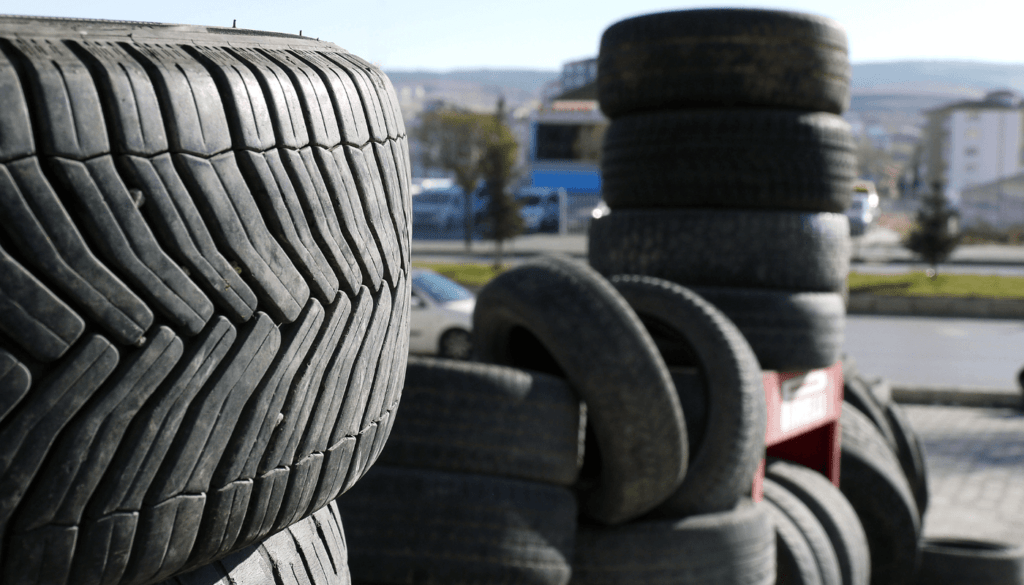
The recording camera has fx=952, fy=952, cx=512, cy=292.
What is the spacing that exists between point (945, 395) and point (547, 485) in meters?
7.62

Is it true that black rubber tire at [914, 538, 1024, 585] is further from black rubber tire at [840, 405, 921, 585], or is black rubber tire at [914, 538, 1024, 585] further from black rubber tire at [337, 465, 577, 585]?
black rubber tire at [337, 465, 577, 585]

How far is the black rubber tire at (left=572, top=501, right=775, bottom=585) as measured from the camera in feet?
8.61

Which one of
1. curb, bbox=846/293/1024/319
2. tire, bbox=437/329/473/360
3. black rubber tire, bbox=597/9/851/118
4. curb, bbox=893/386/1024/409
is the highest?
black rubber tire, bbox=597/9/851/118

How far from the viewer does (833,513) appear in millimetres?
3637

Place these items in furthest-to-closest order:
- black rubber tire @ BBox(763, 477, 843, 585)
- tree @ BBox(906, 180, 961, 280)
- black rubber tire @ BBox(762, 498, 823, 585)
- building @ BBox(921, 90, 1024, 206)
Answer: building @ BBox(921, 90, 1024, 206) < tree @ BBox(906, 180, 961, 280) < black rubber tire @ BBox(763, 477, 843, 585) < black rubber tire @ BBox(762, 498, 823, 585)

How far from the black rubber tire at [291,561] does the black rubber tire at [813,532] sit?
2.23 m

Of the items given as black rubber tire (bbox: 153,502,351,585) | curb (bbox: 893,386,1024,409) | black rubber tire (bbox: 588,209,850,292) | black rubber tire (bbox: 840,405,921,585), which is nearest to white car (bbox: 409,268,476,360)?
curb (bbox: 893,386,1024,409)

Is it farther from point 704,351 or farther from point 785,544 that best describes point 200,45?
point 785,544

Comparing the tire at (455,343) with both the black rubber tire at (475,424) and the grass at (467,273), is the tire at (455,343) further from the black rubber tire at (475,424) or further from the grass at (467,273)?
the black rubber tire at (475,424)

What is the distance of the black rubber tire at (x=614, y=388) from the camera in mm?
2555

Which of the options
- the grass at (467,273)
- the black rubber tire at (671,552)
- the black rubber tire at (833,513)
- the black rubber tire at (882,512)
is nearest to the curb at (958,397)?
the black rubber tire at (882,512)

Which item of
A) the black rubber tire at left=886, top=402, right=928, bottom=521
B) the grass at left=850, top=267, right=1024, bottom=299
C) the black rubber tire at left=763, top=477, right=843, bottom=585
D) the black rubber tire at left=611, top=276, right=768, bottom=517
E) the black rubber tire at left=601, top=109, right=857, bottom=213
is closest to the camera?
the black rubber tire at left=611, top=276, right=768, bottom=517

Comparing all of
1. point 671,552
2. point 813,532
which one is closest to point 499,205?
point 813,532

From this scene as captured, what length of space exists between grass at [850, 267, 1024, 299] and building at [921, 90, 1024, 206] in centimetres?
7067
